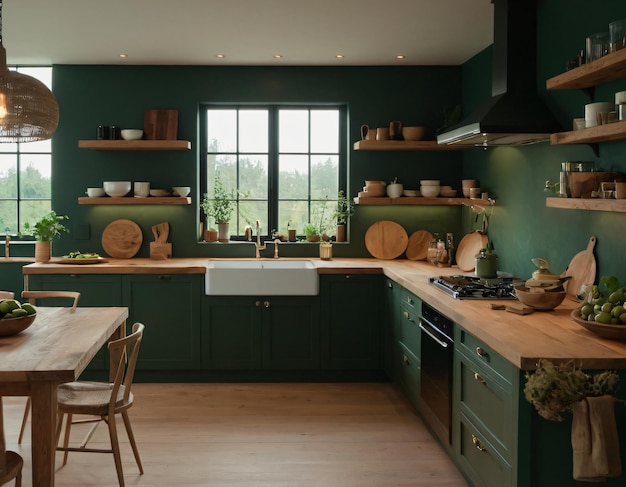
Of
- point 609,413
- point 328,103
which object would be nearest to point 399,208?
point 328,103

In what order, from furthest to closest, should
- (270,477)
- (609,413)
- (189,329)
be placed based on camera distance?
(189,329) < (270,477) < (609,413)

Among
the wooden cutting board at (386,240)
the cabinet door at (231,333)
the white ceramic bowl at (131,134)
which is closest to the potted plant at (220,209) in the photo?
the white ceramic bowl at (131,134)

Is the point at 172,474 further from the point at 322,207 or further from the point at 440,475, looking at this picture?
the point at 322,207

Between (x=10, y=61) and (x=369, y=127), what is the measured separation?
3.26 metres

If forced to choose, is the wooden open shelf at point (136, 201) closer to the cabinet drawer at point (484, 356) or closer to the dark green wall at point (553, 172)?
the dark green wall at point (553, 172)

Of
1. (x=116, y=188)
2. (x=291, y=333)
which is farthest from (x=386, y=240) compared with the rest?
(x=116, y=188)

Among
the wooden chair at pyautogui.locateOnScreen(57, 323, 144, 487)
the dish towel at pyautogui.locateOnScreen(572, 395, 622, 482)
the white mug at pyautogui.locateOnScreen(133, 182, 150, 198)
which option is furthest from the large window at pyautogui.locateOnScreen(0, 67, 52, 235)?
the dish towel at pyautogui.locateOnScreen(572, 395, 622, 482)

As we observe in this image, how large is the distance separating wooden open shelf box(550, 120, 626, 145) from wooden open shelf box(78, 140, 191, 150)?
3.44 meters

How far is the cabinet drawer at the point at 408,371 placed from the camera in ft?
16.1

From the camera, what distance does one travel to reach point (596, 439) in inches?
103

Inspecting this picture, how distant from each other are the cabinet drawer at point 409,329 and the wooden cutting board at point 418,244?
4.29 feet

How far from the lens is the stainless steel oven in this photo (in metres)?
4.02

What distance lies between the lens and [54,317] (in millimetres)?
4211

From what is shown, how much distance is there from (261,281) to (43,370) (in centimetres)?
296
